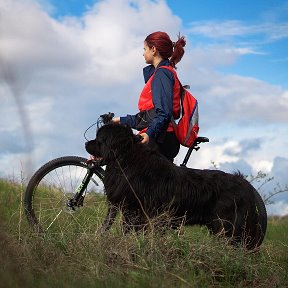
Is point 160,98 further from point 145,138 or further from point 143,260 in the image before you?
point 143,260

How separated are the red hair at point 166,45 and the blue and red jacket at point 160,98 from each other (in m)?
0.09

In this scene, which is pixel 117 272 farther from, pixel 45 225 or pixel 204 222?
pixel 45 225

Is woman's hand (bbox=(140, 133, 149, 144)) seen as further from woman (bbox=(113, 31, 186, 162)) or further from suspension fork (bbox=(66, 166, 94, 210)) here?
suspension fork (bbox=(66, 166, 94, 210))

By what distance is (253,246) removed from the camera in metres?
6.45

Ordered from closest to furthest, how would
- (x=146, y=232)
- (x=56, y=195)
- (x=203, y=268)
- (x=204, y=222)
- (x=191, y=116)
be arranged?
(x=203, y=268)
(x=146, y=232)
(x=204, y=222)
(x=191, y=116)
(x=56, y=195)

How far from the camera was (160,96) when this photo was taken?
6.20 metres

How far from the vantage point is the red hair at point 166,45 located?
259 inches

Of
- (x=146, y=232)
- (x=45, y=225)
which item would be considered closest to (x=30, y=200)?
(x=45, y=225)

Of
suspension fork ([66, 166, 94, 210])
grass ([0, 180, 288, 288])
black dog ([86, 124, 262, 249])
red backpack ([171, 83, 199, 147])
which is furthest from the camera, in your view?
suspension fork ([66, 166, 94, 210])

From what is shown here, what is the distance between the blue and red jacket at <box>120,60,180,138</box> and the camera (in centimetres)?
616

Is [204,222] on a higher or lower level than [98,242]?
higher

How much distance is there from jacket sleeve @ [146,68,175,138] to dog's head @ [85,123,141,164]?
22cm

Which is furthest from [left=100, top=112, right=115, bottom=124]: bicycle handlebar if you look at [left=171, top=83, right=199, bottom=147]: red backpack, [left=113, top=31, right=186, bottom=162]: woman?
[left=171, top=83, right=199, bottom=147]: red backpack

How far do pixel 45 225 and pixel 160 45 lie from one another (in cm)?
247
